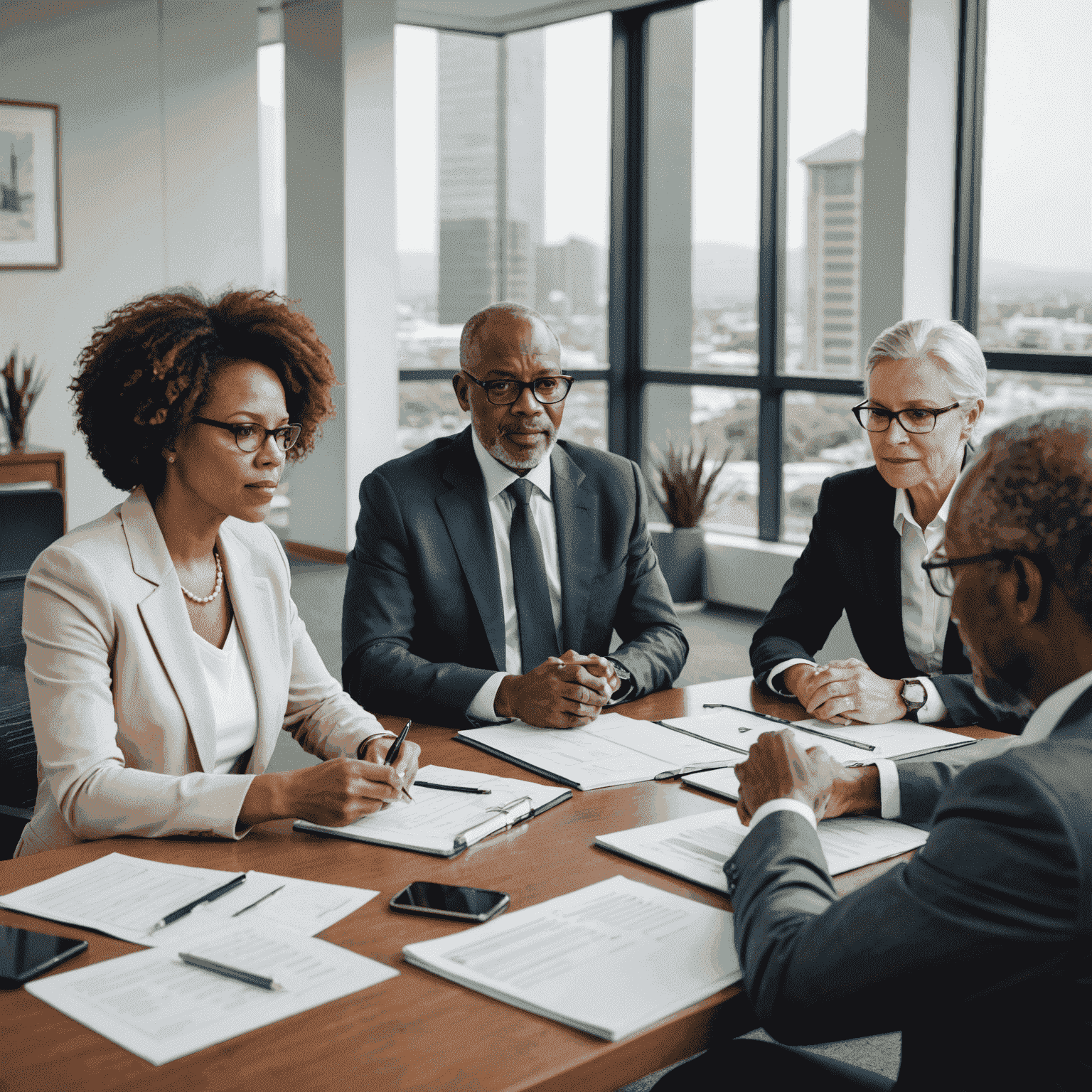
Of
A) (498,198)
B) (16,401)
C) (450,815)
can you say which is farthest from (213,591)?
(498,198)

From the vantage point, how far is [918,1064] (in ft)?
3.66

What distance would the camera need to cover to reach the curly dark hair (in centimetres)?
188

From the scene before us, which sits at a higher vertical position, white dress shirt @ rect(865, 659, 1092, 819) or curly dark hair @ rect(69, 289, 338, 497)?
curly dark hair @ rect(69, 289, 338, 497)

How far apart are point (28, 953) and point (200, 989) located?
0.20 m

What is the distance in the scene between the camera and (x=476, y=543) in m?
2.49

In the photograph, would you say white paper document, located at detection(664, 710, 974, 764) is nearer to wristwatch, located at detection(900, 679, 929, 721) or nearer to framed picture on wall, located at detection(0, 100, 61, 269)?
wristwatch, located at detection(900, 679, 929, 721)

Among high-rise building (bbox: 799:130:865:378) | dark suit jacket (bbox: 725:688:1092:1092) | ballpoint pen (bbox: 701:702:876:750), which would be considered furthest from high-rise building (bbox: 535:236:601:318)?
dark suit jacket (bbox: 725:688:1092:1092)

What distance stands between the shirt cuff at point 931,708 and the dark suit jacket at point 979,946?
106cm

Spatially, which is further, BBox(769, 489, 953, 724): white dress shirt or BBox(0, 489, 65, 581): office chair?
BBox(0, 489, 65, 581): office chair

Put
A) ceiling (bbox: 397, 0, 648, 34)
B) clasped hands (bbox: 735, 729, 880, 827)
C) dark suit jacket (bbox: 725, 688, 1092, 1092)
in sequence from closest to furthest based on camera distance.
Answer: dark suit jacket (bbox: 725, 688, 1092, 1092) → clasped hands (bbox: 735, 729, 880, 827) → ceiling (bbox: 397, 0, 648, 34)

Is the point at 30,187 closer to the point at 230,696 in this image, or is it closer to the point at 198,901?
the point at 230,696

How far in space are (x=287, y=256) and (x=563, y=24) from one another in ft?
7.43

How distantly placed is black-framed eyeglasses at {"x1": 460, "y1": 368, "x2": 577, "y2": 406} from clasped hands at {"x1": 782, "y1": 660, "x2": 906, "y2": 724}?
Result: 0.80m

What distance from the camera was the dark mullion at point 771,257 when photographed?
6.64m
